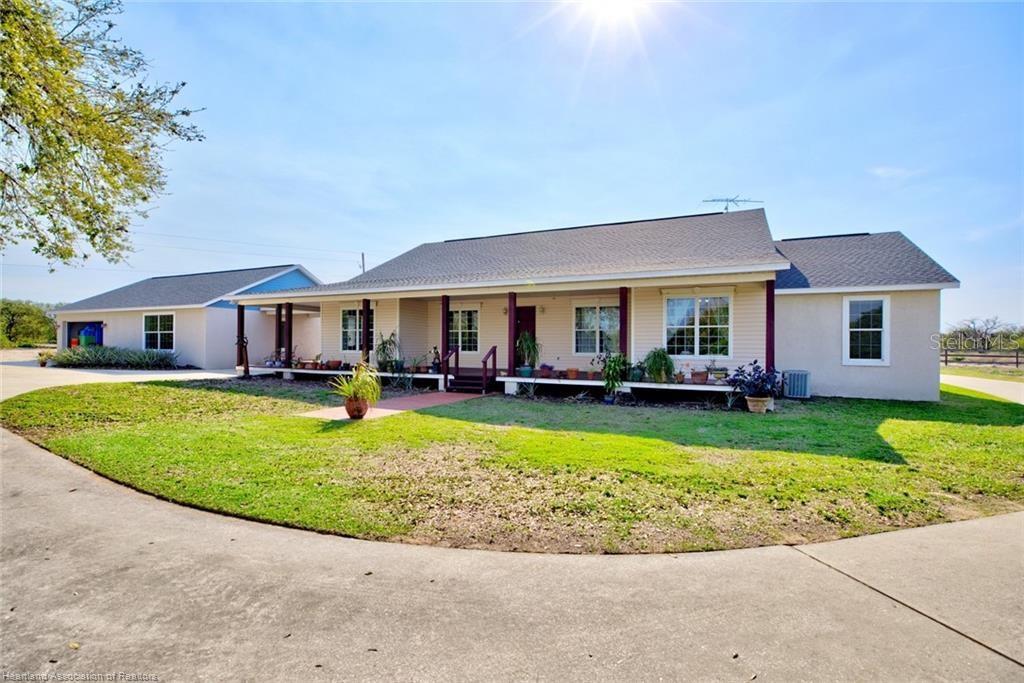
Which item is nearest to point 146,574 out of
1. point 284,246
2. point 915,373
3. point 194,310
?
point 915,373

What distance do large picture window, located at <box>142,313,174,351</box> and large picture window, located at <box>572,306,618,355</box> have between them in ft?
68.6

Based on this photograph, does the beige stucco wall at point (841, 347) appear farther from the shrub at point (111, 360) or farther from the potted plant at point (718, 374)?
the shrub at point (111, 360)

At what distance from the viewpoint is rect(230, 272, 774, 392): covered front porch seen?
1281 centimetres

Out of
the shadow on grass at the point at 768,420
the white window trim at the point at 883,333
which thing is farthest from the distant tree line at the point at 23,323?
the white window trim at the point at 883,333

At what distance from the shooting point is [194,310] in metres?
23.7

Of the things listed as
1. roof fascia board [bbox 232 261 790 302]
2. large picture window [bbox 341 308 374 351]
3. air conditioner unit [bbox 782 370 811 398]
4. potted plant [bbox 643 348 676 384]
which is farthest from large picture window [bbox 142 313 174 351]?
air conditioner unit [bbox 782 370 811 398]

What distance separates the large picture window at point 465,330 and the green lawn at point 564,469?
6925mm

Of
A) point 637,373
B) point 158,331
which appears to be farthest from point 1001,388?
point 158,331

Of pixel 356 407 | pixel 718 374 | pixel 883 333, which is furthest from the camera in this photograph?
pixel 883 333

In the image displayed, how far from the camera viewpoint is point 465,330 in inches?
679

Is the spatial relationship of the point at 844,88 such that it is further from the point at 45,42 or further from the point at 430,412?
the point at 45,42

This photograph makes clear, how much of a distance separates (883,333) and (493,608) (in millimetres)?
13796

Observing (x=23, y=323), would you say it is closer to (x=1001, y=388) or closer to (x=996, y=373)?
(x=1001, y=388)

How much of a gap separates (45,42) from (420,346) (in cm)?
1271
